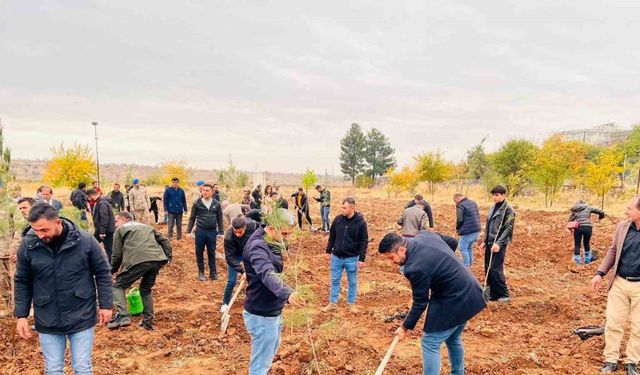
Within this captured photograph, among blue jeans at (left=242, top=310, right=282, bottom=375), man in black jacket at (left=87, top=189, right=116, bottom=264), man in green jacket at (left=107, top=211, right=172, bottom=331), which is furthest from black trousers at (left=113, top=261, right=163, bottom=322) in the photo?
man in black jacket at (left=87, top=189, right=116, bottom=264)

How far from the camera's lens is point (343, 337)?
5043 millimetres

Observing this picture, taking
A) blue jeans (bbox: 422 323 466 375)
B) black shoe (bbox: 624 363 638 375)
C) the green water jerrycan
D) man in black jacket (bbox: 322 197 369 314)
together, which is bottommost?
black shoe (bbox: 624 363 638 375)

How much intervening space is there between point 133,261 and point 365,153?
52.1m

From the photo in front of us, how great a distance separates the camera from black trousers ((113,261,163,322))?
526cm

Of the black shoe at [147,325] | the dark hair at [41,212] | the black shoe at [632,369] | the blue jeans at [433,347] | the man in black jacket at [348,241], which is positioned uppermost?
the dark hair at [41,212]

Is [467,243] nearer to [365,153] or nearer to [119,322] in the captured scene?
[119,322]

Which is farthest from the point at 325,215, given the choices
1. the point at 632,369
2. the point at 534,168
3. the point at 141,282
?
the point at 534,168

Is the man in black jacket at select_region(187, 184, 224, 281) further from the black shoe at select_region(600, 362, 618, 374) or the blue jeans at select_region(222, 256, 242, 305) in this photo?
the black shoe at select_region(600, 362, 618, 374)

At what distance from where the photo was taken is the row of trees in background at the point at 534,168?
20511 mm

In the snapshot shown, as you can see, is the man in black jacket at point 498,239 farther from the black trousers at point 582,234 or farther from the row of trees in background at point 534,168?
the row of trees in background at point 534,168

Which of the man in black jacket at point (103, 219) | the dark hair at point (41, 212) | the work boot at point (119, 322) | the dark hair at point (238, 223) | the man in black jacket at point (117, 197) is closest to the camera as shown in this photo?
the dark hair at point (41, 212)

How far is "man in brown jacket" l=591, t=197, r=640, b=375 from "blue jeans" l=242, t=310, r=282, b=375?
3.45 metres

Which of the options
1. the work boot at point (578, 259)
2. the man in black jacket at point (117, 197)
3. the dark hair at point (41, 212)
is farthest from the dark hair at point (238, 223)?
the work boot at point (578, 259)

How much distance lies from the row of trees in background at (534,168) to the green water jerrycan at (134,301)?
726 inches
